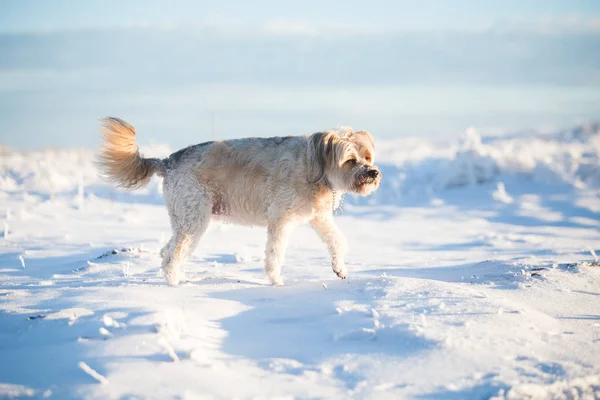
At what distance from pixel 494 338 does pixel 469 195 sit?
17.4 metres

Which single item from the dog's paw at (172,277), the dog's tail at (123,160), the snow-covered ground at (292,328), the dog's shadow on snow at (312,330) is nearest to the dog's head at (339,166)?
the snow-covered ground at (292,328)

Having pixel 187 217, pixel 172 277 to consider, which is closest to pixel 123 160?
pixel 187 217

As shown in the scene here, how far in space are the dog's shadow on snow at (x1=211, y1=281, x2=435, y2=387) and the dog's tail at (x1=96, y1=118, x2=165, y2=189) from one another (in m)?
2.57

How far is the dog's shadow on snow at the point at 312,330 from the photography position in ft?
14.2

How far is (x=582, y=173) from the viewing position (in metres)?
21.0

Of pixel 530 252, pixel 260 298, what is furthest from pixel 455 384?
pixel 530 252

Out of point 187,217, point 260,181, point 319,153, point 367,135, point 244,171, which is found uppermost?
point 367,135

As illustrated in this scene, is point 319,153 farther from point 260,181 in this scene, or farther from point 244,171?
point 244,171

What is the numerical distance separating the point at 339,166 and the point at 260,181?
0.98 metres

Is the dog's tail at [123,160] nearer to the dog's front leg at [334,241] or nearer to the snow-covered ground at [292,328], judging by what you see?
the snow-covered ground at [292,328]

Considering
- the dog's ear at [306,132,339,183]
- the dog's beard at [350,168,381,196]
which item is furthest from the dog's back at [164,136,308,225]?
the dog's beard at [350,168,381,196]

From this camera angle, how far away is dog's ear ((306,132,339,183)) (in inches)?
267

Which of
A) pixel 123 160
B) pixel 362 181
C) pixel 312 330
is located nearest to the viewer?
pixel 312 330

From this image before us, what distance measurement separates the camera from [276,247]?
6.78 meters
